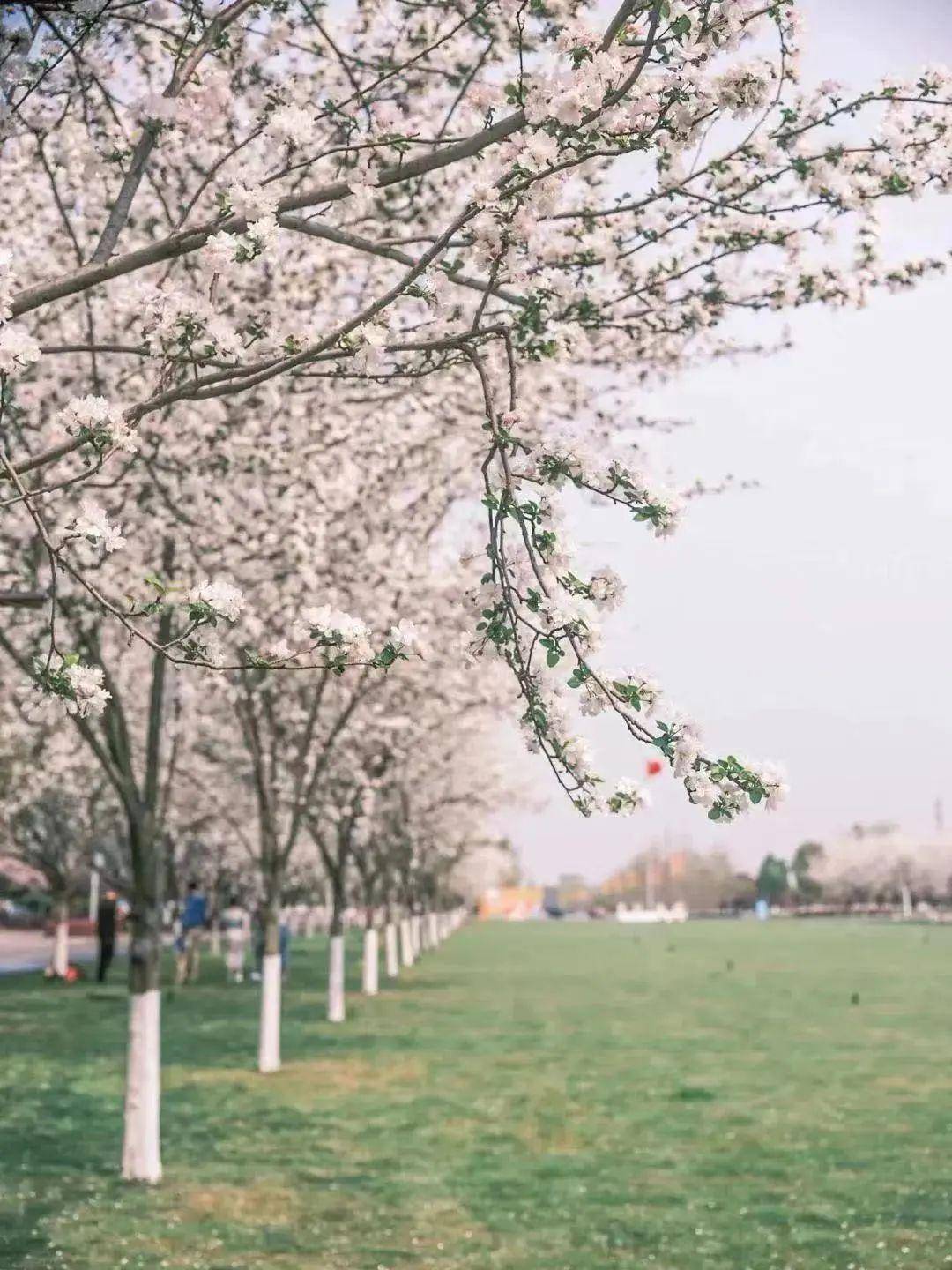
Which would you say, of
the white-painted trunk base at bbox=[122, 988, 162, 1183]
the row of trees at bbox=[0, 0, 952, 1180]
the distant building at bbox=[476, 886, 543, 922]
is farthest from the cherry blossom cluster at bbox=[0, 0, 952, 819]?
the distant building at bbox=[476, 886, 543, 922]

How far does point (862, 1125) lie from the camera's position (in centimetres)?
1513

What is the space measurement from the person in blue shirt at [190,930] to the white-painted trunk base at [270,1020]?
15.6m

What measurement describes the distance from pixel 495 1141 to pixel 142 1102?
10.9 feet

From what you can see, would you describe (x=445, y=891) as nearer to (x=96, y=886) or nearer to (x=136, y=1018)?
(x=96, y=886)

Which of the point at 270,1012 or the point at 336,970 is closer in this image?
the point at 270,1012

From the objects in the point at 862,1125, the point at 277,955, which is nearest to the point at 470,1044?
the point at 277,955

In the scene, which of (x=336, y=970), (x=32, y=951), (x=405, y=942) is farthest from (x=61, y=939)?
(x=32, y=951)

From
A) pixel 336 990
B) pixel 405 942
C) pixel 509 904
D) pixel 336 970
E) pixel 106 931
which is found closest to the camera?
pixel 336 990

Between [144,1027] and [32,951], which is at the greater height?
[144,1027]

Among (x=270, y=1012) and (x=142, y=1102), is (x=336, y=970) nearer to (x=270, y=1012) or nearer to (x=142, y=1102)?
(x=270, y=1012)

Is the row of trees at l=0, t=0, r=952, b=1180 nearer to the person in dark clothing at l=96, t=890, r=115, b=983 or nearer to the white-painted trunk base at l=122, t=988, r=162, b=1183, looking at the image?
the white-painted trunk base at l=122, t=988, r=162, b=1183

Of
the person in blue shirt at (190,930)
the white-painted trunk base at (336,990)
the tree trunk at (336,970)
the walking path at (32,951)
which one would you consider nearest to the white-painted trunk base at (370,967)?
the person in blue shirt at (190,930)

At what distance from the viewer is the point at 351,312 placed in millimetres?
14086

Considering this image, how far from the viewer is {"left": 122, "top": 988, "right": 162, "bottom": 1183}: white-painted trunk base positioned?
1225 cm
